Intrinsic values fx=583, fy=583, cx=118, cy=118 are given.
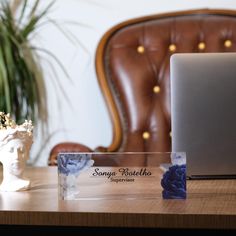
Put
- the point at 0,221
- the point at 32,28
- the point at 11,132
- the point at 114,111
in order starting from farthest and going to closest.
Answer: the point at 32,28 < the point at 114,111 < the point at 11,132 < the point at 0,221

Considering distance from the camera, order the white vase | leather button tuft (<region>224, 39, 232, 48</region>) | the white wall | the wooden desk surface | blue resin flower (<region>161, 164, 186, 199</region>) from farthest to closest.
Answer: the white wall
leather button tuft (<region>224, 39, 232, 48</region>)
the white vase
blue resin flower (<region>161, 164, 186, 199</region>)
the wooden desk surface

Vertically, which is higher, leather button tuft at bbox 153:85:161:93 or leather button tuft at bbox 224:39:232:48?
leather button tuft at bbox 224:39:232:48

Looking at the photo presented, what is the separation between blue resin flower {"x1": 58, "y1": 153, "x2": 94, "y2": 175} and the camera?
0.93 m

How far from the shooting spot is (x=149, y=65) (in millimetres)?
2123

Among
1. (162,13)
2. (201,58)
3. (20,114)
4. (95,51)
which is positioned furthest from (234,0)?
(201,58)

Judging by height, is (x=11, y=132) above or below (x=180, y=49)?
below

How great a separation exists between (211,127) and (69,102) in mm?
1265

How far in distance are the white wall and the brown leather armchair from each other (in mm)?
129

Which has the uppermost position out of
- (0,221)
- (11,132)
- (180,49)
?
(180,49)

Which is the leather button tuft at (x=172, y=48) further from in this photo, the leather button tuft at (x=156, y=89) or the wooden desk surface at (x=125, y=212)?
the wooden desk surface at (x=125, y=212)

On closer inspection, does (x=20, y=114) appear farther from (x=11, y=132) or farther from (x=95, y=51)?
(x=11, y=132)

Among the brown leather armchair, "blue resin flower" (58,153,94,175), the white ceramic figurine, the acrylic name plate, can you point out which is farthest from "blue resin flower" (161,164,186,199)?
the brown leather armchair

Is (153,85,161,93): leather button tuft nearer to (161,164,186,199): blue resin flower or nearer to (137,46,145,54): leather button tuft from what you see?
(137,46,145,54): leather button tuft

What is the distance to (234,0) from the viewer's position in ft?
7.09
